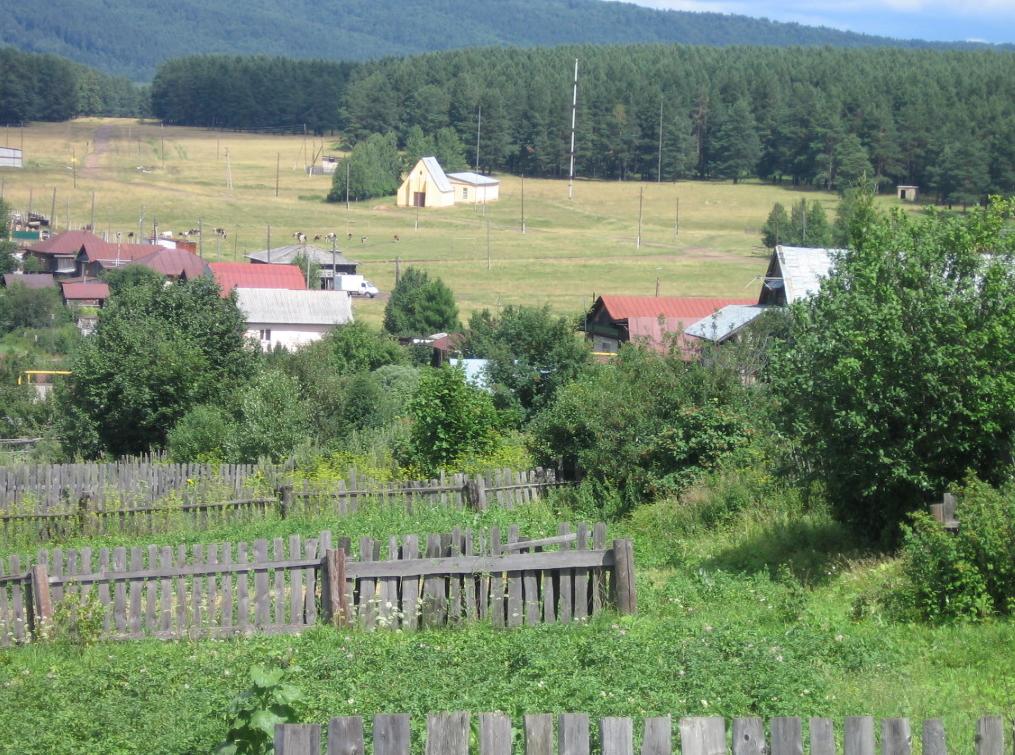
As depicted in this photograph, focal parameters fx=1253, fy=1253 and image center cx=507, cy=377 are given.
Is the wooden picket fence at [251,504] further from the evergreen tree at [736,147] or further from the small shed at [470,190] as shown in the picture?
the evergreen tree at [736,147]

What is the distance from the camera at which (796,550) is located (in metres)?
13.1

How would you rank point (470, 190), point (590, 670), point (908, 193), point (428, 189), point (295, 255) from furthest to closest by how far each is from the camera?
point (470, 190) → point (428, 189) → point (908, 193) → point (295, 255) → point (590, 670)

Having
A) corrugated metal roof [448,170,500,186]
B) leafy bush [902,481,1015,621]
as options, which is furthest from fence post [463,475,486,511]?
corrugated metal roof [448,170,500,186]

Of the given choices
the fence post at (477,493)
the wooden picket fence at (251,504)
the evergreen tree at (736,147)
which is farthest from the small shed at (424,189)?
the fence post at (477,493)

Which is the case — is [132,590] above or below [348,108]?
below

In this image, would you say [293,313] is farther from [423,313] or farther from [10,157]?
[10,157]

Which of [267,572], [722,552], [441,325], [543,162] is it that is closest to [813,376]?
[722,552]

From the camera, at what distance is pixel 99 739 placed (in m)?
7.55

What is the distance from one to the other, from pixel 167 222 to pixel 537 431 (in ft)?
303

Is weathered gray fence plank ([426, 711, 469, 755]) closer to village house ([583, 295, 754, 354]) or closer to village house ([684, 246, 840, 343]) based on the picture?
village house ([684, 246, 840, 343])

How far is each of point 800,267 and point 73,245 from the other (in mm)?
68453

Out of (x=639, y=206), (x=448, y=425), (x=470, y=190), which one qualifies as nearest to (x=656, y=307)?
(x=448, y=425)

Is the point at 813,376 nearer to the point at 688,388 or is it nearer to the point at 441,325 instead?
the point at 688,388

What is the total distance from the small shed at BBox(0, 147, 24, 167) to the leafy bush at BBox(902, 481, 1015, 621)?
136 m
